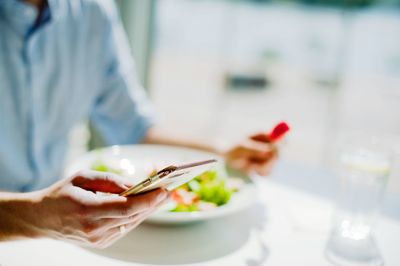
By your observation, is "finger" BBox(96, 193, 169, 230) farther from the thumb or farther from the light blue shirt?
the light blue shirt

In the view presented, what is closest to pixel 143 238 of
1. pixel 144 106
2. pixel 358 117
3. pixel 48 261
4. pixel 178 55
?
pixel 48 261

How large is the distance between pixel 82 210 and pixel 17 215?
12cm

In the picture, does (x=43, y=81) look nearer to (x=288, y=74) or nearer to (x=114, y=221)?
(x=114, y=221)

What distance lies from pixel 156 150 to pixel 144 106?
302mm

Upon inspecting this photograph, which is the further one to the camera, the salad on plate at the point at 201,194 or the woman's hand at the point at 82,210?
the salad on plate at the point at 201,194

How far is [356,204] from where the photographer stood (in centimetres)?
82

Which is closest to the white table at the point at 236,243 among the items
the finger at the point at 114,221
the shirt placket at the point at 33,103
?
the finger at the point at 114,221

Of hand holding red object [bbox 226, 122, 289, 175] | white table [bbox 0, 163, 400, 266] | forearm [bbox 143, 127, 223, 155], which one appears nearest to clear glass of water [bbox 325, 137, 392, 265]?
white table [bbox 0, 163, 400, 266]

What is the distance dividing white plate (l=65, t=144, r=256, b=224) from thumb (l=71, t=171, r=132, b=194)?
6.2 inches

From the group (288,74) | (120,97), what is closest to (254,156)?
(120,97)

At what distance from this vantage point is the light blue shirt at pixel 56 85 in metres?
0.97

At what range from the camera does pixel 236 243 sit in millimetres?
714

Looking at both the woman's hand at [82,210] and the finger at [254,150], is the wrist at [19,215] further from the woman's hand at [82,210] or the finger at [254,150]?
the finger at [254,150]

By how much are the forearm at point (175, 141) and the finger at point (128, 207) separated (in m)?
0.53
